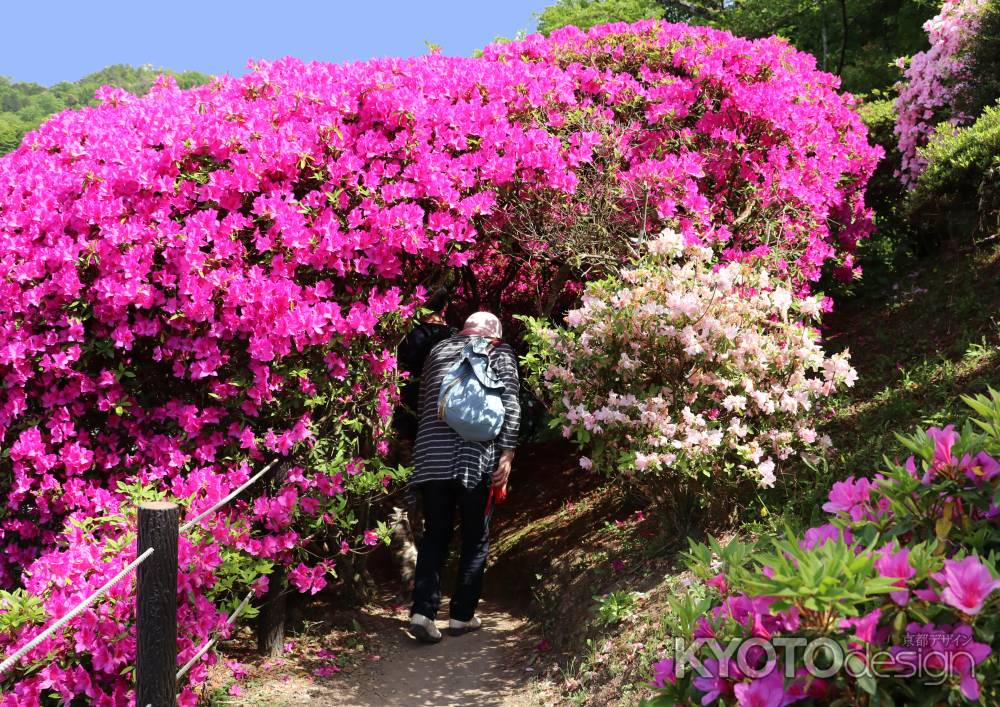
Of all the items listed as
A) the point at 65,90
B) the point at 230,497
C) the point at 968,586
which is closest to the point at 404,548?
the point at 230,497

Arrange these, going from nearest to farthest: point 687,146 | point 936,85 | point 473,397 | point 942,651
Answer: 1. point 942,651
2. point 473,397
3. point 687,146
4. point 936,85

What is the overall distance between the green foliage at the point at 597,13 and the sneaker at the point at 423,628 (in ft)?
52.3

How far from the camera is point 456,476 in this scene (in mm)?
4531

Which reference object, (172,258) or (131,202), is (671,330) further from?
(131,202)

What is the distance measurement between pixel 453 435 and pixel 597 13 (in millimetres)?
16637

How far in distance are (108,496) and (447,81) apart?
3103 mm

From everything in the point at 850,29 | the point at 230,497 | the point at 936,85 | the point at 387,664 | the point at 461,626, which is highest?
the point at 850,29

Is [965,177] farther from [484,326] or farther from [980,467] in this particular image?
[980,467]

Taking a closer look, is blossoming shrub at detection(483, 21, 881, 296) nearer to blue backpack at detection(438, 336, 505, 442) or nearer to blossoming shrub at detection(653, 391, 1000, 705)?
blue backpack at detection(438, 336, 505, 442)

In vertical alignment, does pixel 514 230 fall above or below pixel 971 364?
above

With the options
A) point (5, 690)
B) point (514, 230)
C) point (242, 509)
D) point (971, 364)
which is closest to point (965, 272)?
point (971, 364)

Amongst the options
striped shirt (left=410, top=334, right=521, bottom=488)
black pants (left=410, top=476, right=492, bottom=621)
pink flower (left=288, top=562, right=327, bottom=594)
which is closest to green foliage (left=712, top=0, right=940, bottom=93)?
striped shirt (left=410, top=334, right=521, bottom=488)

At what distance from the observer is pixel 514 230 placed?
5.30 meters

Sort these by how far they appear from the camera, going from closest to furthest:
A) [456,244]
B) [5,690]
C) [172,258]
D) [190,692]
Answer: [5,690] < [190,692] < [172,258] < [456,244]
